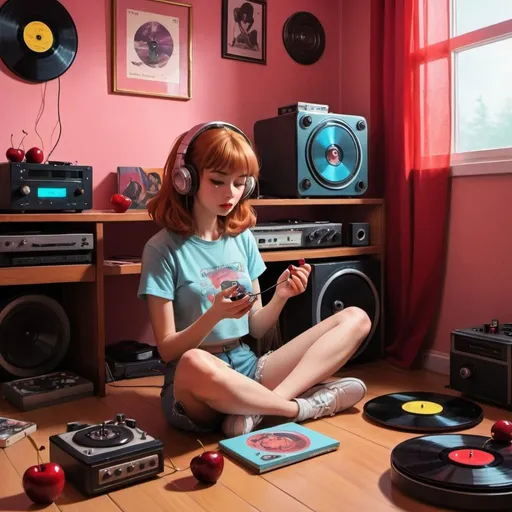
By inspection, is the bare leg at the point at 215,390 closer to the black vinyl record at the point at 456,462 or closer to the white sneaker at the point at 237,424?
the white sneaker at the point at 237,424

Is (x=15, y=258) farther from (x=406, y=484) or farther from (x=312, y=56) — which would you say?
(x=312, y=56)

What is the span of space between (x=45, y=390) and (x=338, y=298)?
1.14 meters

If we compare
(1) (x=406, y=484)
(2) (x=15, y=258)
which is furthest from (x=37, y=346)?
(1) (x=406, y=484)

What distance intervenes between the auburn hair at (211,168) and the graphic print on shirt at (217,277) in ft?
0.40

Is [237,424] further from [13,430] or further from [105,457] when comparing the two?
[13,430]

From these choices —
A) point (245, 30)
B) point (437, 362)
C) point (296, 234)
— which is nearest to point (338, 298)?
point (296, 234)

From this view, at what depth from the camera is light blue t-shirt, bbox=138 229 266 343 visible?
186 cm

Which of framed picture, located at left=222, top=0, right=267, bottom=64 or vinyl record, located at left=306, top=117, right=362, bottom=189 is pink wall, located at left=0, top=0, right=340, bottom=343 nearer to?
framed picture, located at left=222, top=0, right=267, bottom=64

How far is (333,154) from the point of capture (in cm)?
268

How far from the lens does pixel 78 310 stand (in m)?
2.38

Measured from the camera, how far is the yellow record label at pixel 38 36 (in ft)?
7.94

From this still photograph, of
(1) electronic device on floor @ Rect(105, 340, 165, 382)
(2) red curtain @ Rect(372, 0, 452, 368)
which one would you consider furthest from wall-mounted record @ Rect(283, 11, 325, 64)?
(1) electronic device on floor @ Rect(105, 340, 165, 382)

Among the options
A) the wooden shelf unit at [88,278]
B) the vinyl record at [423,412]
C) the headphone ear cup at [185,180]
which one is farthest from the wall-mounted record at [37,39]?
the vinyl record at [423,412]

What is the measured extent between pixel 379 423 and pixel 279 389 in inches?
13.0
